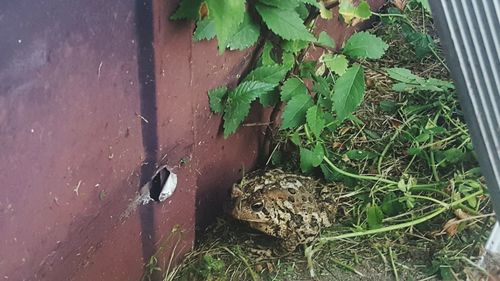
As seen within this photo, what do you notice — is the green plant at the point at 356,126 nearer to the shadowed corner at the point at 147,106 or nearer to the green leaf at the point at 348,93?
the green leaf at the point at 348,93

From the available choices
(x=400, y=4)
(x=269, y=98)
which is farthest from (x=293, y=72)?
(x=400, y=4)

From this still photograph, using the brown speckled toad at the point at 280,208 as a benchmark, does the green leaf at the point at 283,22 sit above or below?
above

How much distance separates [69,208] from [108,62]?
0.40m

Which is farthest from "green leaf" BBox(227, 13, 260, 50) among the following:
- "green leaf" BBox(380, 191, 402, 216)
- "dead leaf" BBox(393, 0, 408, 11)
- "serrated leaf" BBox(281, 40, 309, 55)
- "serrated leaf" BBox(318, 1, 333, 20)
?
"dead leaf" BBox(393, 0, 408, 11)

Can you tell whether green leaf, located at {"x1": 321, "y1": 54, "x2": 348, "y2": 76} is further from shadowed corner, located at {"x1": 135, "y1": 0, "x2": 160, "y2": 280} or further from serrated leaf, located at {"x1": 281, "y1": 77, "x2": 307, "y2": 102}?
shadowed corner, located at {"x1": 135, "y1": 0, "x2": 160, "y2": 280}

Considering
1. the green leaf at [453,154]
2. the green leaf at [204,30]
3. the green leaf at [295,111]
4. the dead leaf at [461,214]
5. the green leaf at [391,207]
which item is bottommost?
the dead leaf at [461,214]

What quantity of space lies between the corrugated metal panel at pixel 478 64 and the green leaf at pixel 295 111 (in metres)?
1.08

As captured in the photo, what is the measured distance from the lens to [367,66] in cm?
A: 374

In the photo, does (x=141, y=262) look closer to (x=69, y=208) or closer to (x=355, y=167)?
(x=69, y=208)

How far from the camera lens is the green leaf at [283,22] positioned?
2268mm

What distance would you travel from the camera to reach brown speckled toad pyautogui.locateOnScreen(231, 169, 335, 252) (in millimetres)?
2637

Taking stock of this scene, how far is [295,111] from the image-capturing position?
8.90 feet

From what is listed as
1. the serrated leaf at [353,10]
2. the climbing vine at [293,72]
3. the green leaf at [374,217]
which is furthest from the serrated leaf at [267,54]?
the green leaf at [374,217]

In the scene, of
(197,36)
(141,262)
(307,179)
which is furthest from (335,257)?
(197,36)
